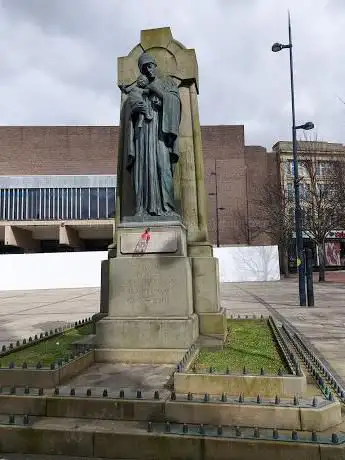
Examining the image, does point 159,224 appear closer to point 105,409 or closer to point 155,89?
point 155,89

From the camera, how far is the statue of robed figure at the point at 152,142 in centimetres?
648

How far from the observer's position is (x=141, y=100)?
6566 millimetres

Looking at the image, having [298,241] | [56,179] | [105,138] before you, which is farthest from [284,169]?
[298,241]

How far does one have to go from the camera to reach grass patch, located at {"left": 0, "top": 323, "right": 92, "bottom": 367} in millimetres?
5580

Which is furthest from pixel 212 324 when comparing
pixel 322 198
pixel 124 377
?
pixel 322 198

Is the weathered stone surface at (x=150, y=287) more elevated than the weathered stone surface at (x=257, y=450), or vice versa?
the weathered stone surface at (x=150, y=287)

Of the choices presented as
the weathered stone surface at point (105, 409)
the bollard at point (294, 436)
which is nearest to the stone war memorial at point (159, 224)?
the weathered stone surface at point (105, 409)

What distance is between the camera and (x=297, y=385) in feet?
13.2

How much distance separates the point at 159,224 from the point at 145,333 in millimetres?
1576

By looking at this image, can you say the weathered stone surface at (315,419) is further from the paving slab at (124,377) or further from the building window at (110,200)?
the building window at (110,200)

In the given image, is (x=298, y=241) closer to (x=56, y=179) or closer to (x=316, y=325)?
(x=316, y=325)

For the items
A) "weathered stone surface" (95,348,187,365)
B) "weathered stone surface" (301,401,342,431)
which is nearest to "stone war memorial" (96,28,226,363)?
"weathered stone surface" (95,348,187,365)

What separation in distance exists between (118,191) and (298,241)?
12.7 meters

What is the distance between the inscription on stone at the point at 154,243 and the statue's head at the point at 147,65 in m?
2.58
